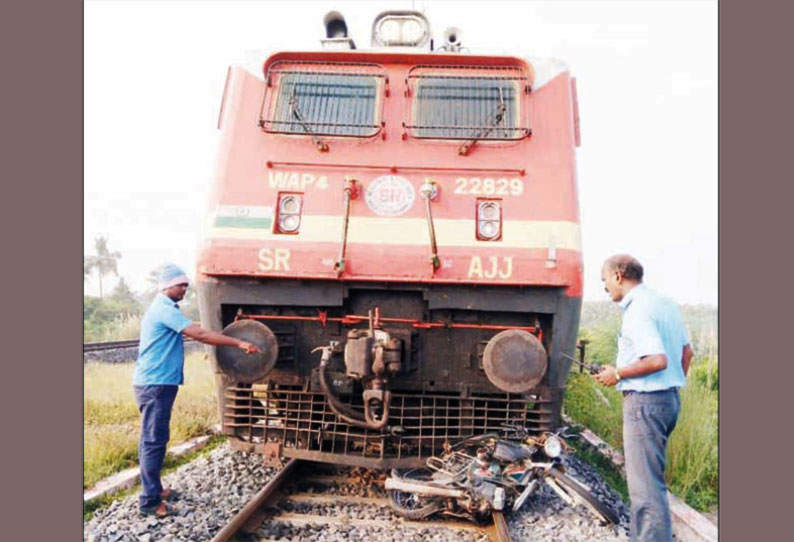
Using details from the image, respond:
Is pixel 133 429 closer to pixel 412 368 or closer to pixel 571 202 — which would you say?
pixel 412 368

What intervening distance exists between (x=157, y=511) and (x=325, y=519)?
3.61 ft

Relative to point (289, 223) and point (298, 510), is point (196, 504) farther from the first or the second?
point (289, 223)

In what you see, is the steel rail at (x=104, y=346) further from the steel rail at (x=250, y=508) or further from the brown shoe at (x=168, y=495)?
the steel rail at (x=250, y=508)

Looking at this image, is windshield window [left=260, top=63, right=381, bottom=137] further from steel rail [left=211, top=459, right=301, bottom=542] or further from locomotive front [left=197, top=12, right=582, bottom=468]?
steel rail [left=211, top=459, right=301, bottom=542]

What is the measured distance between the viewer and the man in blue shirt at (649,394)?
11.9 ft

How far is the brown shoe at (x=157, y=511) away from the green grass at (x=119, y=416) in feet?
3.26

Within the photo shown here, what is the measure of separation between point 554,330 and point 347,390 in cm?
151

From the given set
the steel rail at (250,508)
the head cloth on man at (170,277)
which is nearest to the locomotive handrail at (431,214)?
the head cloth on man at (170,277)

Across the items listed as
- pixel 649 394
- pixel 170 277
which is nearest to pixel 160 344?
pixel 170 277

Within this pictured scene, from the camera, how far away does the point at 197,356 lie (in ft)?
47.0

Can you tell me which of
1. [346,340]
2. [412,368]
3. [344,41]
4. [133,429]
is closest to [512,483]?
[412,368]

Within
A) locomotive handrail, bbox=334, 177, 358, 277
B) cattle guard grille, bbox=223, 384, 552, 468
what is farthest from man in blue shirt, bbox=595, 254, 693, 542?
locomotive handrail, bbox=334, 177, 358, 277

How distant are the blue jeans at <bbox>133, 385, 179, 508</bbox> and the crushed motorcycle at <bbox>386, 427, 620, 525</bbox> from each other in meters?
1.55

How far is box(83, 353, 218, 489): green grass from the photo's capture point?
5.59 m
